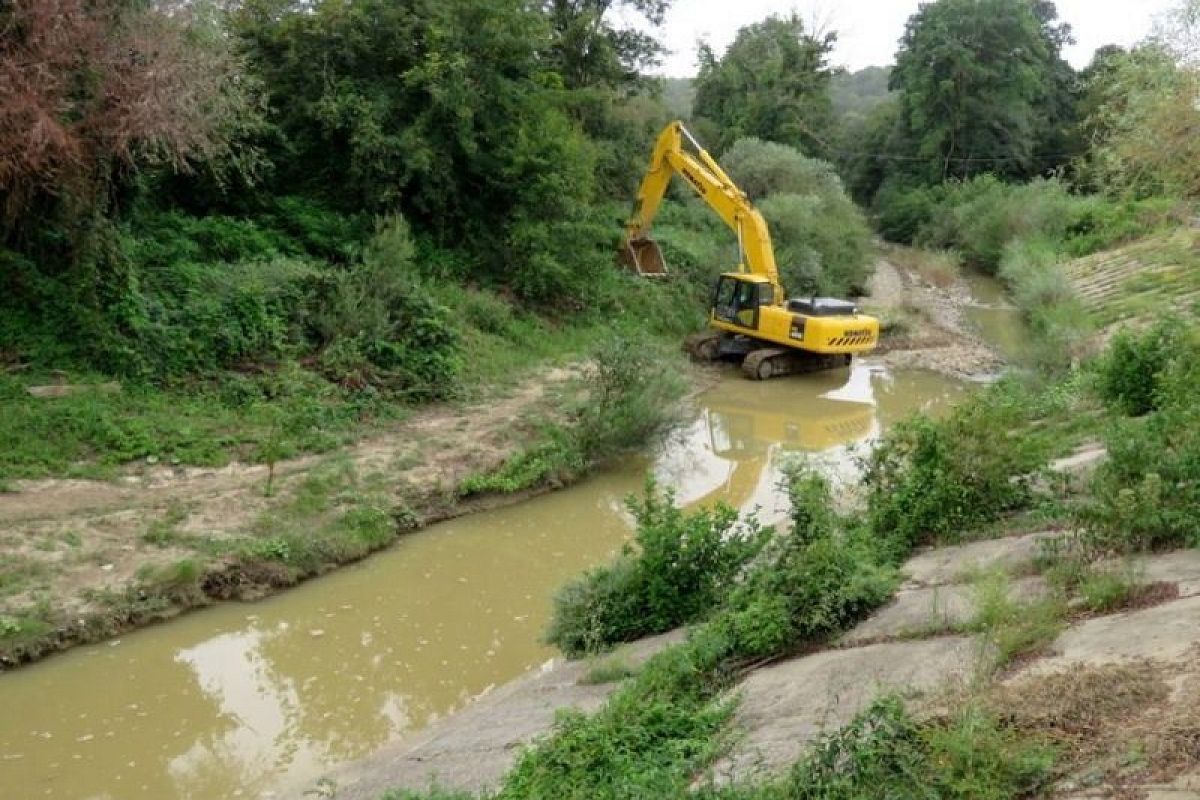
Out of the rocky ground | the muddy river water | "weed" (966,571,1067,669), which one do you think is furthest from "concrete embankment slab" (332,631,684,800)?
"weed" (966,571,1067,669)

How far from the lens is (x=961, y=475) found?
25.6 feet

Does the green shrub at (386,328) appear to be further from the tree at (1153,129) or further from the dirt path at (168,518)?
the tree at (1153,129)

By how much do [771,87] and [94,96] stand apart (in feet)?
109

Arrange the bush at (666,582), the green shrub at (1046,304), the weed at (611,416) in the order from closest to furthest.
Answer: the bush at (666,582), the weed at (611,416), the green shrub at (1046,304)

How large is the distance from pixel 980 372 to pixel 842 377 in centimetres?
310

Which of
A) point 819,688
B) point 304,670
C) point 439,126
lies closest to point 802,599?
point 819,688

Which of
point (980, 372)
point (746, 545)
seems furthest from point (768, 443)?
point (746, 545)

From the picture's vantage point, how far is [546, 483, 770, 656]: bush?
768cm

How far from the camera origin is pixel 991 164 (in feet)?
152

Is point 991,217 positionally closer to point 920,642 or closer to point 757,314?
point 757,314

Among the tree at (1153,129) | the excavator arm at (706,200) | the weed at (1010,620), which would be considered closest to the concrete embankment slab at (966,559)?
the weed at (1010,620)

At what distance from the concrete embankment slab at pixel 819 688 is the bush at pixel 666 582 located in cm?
142

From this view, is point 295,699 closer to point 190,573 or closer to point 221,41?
point 190,573

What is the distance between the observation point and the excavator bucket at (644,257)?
23.2 metres
